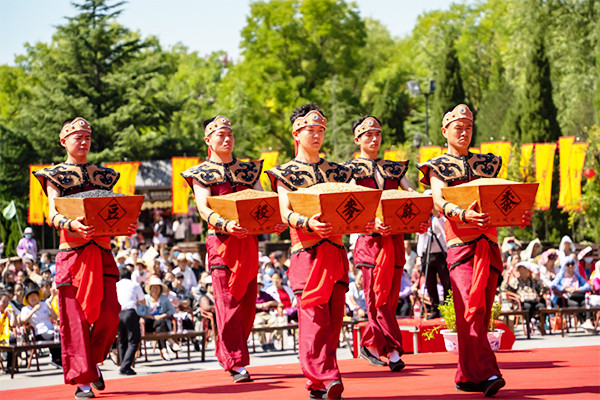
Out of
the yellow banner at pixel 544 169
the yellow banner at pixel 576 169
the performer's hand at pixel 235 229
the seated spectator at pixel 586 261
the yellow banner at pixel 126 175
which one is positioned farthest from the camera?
the yellow banner at pixel 126 175

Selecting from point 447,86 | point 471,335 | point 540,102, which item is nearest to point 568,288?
point 471,335

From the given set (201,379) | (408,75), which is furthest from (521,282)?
(408,75)

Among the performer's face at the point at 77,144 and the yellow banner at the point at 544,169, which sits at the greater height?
the yellow banner at the point at 544,169

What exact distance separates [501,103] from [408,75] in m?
12.2

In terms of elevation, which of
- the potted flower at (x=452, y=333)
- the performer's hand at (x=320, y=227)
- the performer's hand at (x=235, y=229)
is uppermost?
the performer's hand at (x=235, y=229)

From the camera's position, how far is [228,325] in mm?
8391

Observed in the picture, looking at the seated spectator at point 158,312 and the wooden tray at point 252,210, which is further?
the seated spectator at point 158,312

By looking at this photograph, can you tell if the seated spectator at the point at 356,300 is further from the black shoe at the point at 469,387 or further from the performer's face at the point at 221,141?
the black shoe at the point at 469,387

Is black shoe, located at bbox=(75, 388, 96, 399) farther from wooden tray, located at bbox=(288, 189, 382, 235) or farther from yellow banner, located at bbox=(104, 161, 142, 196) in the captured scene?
yellow banner, located at bbox=(104, 161, 142, 196)

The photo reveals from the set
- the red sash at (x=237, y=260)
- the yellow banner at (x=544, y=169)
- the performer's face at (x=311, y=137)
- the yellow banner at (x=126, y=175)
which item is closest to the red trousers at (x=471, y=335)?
the performer's face at (x=311, y=137)

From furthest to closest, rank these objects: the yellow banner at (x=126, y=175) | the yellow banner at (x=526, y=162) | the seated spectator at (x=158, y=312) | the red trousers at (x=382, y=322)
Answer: the yellow banner at (x=126, y=175), the yellow banner at (x=526, y=162), the seated spectator at (x=158, y=312), the red trousers at (x=382, y=322)

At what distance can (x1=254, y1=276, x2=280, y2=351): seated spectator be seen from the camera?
1469 centimetres

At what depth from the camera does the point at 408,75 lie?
181ft

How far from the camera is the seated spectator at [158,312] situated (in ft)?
46.0
